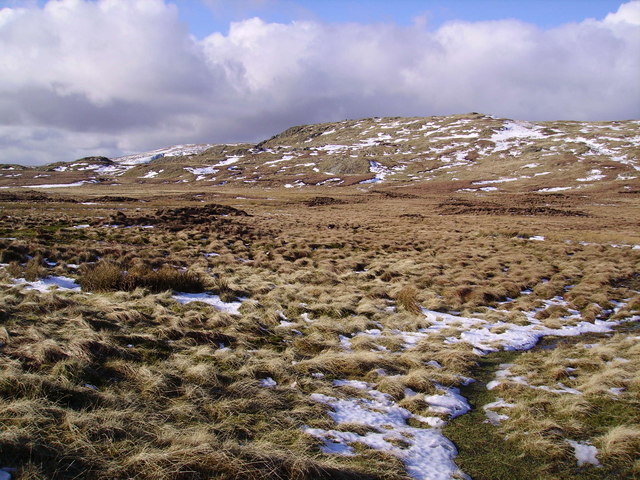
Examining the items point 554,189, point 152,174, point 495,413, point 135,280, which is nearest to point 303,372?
point 495,413

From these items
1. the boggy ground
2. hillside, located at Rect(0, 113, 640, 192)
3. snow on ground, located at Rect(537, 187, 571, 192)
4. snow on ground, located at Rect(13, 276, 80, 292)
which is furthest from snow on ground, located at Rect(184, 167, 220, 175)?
snow on ground, located at Rect(13, 276, 80, 292)

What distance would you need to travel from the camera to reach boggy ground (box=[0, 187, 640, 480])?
13.9ft

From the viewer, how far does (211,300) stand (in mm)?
10969

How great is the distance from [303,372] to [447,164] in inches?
4930

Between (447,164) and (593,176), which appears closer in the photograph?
(593,176)

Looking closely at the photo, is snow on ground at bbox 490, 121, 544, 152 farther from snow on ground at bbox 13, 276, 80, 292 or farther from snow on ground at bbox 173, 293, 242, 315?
snow on ground at bbox 13, 276, 80, 292

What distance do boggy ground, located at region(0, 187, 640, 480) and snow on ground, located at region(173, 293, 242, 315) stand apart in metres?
0.10

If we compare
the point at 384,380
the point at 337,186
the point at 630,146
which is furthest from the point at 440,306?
the point at 630,146

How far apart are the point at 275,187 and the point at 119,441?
99.5 m

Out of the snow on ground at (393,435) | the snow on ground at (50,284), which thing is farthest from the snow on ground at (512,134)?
the snow on ground at (393,435)

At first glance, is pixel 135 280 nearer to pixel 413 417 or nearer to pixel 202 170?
pixel 413 417

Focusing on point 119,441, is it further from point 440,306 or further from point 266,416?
point 440,306

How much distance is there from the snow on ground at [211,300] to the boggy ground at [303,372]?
0.33 feet

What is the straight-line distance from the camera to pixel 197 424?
480 centimetres
